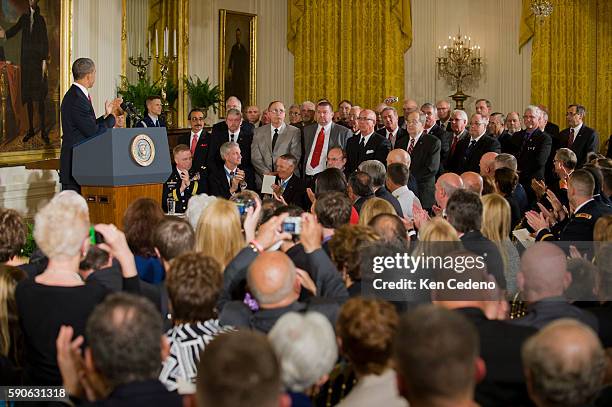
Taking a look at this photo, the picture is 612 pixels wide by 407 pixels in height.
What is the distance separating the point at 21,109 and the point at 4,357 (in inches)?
294

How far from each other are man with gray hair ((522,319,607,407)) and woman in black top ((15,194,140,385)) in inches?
65.7

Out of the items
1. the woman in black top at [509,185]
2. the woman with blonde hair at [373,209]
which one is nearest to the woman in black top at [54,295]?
the woman with blonde hair at [373,209]

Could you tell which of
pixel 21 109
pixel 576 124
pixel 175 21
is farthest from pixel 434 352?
pixel 175 21

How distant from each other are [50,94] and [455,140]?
497 cm

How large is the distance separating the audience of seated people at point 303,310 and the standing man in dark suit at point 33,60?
5750 mm

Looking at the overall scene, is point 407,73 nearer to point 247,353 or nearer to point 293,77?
point 293,77

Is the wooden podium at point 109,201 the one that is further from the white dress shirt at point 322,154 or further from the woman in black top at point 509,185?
the white dress shirt at point 322,154

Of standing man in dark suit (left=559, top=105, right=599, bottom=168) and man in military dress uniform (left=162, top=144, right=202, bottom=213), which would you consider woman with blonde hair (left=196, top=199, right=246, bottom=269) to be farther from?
standing man in dark suit (left=559, top=105, right=599, bottom=168)

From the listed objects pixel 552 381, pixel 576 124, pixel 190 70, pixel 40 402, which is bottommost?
pixel 40 402

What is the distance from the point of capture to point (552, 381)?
2545mm

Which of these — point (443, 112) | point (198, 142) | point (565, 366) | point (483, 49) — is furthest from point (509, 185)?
point (483, 49)

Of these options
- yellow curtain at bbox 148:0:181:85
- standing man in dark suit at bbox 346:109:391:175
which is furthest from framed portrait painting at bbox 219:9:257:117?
standing man in dark suit at bbox 346:109:391:175

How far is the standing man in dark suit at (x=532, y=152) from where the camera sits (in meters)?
10.6

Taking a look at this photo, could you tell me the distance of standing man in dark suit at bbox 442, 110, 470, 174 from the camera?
10.8 m
